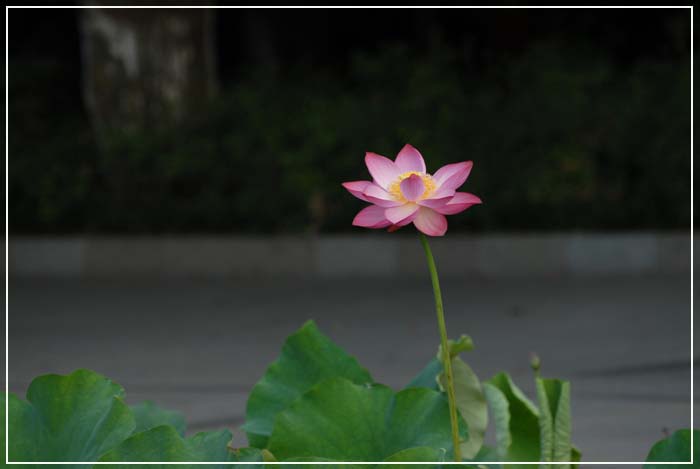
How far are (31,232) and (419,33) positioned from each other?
6.60 meters

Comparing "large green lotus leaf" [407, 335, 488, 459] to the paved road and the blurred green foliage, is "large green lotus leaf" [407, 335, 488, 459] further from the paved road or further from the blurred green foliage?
the blurred green foliage

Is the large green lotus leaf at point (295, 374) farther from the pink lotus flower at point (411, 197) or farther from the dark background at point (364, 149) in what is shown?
Result: the dark background at point (364, 149)

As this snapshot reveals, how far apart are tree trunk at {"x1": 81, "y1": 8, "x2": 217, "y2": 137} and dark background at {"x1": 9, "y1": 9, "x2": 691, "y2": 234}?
0.40 ft

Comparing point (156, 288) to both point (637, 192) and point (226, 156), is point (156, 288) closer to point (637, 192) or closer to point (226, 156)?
point (226, 156)

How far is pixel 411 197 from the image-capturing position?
6.08ft

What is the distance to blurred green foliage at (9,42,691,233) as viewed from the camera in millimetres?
8555

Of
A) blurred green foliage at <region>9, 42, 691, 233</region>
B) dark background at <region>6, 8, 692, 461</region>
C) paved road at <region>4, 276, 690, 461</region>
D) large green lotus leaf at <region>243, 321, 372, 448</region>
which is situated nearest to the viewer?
large green lotus leaf at <region>243, 321, 372, 448</region>

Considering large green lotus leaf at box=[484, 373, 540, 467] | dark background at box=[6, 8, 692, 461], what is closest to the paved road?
dark background at box=[6, 8, 692, 461]

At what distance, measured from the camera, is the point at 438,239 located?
8375mm

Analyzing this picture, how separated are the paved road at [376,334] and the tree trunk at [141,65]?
151 centimetres

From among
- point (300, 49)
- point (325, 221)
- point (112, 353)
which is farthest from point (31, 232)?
point (300, 49)

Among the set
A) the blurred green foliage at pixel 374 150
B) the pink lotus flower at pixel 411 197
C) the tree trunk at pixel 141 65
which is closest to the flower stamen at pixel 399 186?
the pink lotus flower at pixel 411 197

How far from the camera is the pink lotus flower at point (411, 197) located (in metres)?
1.83

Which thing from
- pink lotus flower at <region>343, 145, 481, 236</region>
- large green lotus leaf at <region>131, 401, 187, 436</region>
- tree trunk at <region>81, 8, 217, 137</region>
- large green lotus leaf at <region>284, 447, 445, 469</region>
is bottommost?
large green lotus leaf at <region>284, 447, 445, 469</region>
